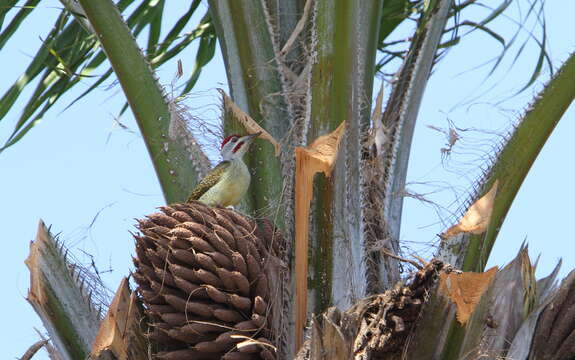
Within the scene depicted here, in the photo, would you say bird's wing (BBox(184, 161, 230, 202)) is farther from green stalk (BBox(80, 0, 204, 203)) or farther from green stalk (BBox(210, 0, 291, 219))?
green stalk (BBox(210, 0, 291, 219))

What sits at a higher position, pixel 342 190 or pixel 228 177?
pixel 228 177

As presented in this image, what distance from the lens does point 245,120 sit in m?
3.67

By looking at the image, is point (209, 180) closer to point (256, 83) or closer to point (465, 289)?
point (256, 83)

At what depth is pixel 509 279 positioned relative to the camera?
9.73 feet

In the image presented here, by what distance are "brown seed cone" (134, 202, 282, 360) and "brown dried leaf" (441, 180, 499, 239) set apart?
24.0 inches

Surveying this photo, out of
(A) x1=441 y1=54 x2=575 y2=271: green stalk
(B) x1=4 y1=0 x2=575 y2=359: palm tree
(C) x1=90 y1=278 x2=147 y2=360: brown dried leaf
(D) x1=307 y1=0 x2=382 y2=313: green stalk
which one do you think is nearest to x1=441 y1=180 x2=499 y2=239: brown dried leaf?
(B) x1=4 y1=0 x2=575 y2=359: palm tree

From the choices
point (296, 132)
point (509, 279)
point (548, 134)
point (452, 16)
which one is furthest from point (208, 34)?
point (509, 279)

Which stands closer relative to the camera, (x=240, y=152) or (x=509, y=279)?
(x=509, y=279)

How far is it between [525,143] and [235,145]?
1.33m

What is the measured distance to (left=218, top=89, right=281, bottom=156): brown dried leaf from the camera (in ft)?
11.5

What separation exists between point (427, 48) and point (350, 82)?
38.5 inches

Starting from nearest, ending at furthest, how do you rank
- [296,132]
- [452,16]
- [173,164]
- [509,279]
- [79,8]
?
[509,279] < [296,132] < [173,164] < [79,8] < [452,16]

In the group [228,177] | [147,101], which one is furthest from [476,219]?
[228,177]

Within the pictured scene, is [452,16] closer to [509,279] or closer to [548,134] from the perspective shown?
[548,134]
